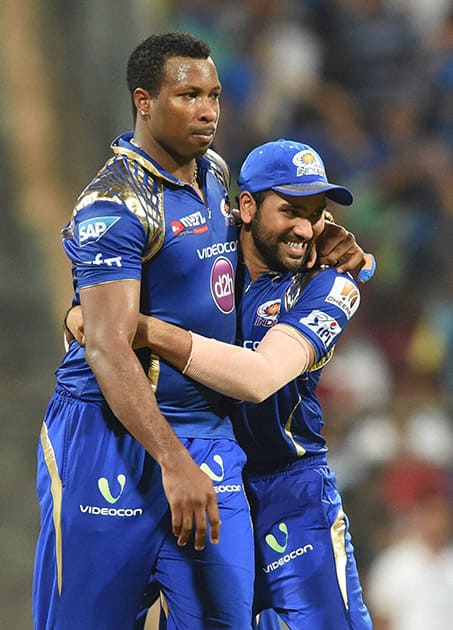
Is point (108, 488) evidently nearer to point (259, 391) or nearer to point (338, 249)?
point (259, 391)

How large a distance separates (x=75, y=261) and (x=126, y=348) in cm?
31

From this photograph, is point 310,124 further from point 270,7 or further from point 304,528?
point 304,528

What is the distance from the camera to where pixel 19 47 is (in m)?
7.32

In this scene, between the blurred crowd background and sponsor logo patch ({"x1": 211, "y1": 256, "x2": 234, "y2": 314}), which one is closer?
sponsor logo patch ({"x1": 211, "y1": 256, "x2": 234, "y2": 314})

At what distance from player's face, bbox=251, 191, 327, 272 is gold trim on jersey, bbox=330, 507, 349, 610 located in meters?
0.87

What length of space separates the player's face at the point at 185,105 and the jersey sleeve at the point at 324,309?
600mm

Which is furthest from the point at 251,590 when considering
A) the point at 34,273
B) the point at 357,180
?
the point at 357,180

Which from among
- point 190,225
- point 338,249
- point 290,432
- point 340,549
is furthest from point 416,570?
point 190,225

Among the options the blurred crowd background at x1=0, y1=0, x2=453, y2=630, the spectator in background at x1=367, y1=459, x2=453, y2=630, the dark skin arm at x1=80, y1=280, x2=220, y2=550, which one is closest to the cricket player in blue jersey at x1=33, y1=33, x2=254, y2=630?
the dark skin arm at x1=80, y1=280, x2=220, y2=550

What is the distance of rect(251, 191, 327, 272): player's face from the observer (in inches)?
146

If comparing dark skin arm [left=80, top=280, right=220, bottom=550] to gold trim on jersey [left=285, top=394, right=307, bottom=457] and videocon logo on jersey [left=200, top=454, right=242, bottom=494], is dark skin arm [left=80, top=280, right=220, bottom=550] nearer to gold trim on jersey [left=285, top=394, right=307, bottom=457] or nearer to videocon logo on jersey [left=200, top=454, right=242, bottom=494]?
videocon logo on jersey [left=200, top=454, right=242, bottom=494]

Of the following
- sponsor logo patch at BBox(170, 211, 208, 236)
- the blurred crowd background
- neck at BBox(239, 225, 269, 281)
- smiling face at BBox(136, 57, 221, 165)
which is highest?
smiling face at BBox(136, 57, 221, 165)

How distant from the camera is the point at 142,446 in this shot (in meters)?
3.40

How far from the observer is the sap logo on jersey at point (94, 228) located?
10.7 feet
